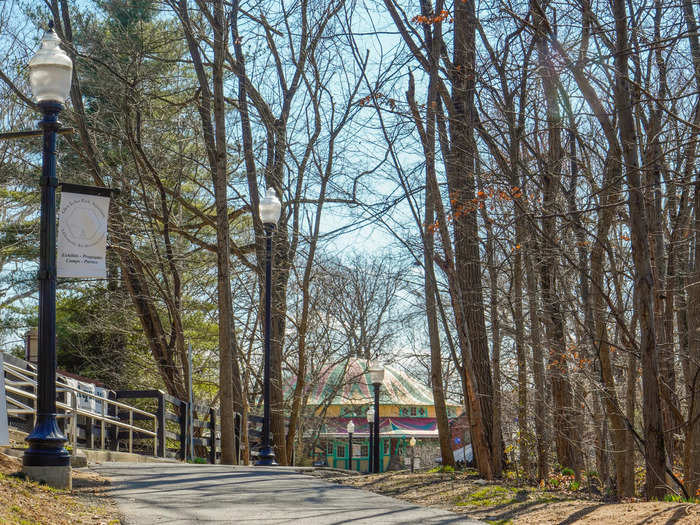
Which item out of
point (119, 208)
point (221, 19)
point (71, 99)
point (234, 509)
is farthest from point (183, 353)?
point (234, 509)

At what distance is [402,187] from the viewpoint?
11438 millimetres

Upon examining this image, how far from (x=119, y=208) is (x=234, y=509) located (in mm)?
13292

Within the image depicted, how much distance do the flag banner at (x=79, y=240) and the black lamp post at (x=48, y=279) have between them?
0.22 m

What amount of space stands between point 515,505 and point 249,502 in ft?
8.22

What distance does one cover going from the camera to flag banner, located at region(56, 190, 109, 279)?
7707 millimetres

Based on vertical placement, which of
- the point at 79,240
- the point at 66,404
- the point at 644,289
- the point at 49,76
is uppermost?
the point at 49,76

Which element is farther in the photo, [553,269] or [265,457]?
[265,457]

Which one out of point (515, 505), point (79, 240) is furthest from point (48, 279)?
point (515, 505)

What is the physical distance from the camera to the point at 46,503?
5.90m

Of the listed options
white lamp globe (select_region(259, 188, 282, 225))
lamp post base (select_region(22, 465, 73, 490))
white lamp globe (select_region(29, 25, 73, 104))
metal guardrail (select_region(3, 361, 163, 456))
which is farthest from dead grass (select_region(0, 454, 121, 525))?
white lamp globe (select_region(259, 188, 282, 225))

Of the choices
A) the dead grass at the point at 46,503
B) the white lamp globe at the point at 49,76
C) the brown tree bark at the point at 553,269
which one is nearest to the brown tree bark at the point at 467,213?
the brown tree bark at the point at 553,269

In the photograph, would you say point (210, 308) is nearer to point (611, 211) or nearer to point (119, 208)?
point (119, 208)

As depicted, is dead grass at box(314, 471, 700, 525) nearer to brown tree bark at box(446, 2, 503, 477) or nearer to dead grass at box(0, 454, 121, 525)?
brown tree bark at box(446, 2, 503, 477)

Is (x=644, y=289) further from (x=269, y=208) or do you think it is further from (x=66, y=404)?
(x=66, y=404)
